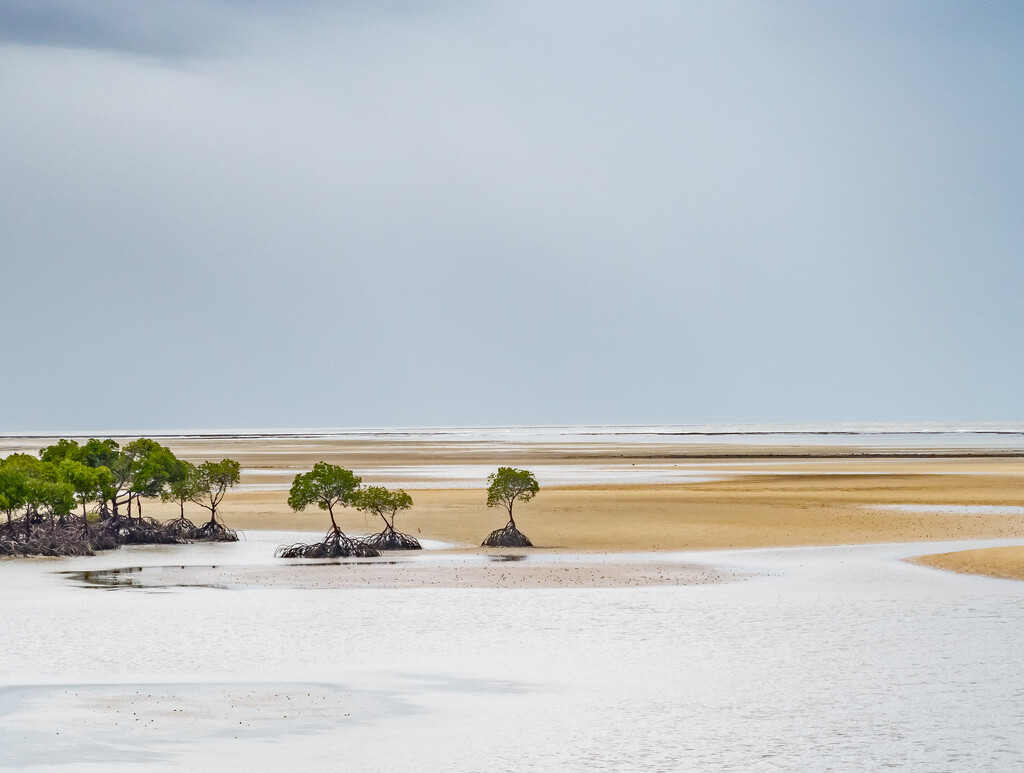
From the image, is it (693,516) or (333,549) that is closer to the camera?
(333,549)

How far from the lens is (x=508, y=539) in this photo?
37125 millimetres

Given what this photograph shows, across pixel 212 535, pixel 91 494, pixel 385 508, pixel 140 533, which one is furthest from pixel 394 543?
pixel 91 494

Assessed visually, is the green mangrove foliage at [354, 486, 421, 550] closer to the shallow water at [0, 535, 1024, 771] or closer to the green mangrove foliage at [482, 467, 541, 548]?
the green mangrove foliage at [482, 467, 541, 548]

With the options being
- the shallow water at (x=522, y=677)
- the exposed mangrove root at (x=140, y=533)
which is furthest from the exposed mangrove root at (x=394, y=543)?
the shallow water at (x=522, y=677)

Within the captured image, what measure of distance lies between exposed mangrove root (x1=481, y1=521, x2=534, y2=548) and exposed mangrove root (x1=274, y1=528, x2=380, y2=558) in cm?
376

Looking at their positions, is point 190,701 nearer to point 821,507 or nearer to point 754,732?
point 754,732

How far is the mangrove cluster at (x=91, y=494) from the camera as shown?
120 ft

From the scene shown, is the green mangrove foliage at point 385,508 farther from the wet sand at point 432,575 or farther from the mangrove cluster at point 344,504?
the wet sand at point 432,575

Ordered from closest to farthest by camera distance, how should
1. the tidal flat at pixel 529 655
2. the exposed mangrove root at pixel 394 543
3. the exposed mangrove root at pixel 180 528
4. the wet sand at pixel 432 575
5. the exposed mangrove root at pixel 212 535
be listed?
1. the tidal flat at pixel 529 655
2. the wet sand at pixel 432 575
3. the exposed mangrove root at pixel 394 543
4. the exposed mangrove root at pixel 212 535
5. the exposed mangrove root at pixel 180 528

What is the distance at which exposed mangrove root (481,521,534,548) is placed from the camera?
122 feet

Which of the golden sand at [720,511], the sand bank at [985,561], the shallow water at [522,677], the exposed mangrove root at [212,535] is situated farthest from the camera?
the exposed mangrove root at [212,535]

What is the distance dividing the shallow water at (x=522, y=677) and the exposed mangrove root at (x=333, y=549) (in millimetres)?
7617

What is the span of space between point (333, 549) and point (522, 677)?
18894 mm

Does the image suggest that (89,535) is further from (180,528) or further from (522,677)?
(522,677)
